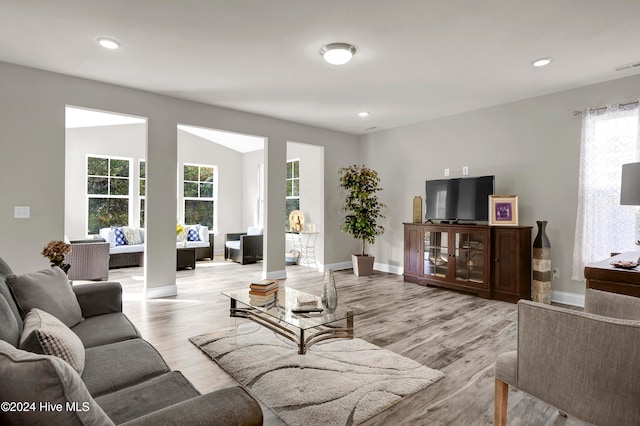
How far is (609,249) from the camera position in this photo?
389 centimetres

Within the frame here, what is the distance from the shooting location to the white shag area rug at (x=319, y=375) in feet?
6.48

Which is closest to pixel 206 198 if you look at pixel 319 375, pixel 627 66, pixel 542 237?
pixel 319 375

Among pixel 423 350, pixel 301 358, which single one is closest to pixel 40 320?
pixel 301 358

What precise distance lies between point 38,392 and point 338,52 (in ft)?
10.2

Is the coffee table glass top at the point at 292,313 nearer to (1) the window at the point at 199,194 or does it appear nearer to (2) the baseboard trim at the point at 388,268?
(2) the baseboard trim at the point at 388,268

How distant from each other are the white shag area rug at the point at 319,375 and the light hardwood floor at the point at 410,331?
8 centimetres

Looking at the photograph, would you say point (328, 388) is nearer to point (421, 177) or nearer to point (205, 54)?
point (205, 54)

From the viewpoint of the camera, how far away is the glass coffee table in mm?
2307

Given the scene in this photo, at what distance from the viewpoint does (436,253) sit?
5156 millimetres

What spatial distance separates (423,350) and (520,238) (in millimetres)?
2382

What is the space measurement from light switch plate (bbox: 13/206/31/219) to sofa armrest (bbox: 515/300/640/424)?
15.0 ft

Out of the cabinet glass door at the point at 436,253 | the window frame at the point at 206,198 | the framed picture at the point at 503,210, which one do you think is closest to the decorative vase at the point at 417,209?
the cabinet glass door at the point at 436,253

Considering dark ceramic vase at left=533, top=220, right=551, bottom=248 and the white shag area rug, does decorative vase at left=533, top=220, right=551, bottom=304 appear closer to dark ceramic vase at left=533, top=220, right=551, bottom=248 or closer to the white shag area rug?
dark ceramic vase at left=533, top=220, right=551, bottom=248

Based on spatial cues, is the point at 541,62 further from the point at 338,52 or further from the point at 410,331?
the point at 410,331
